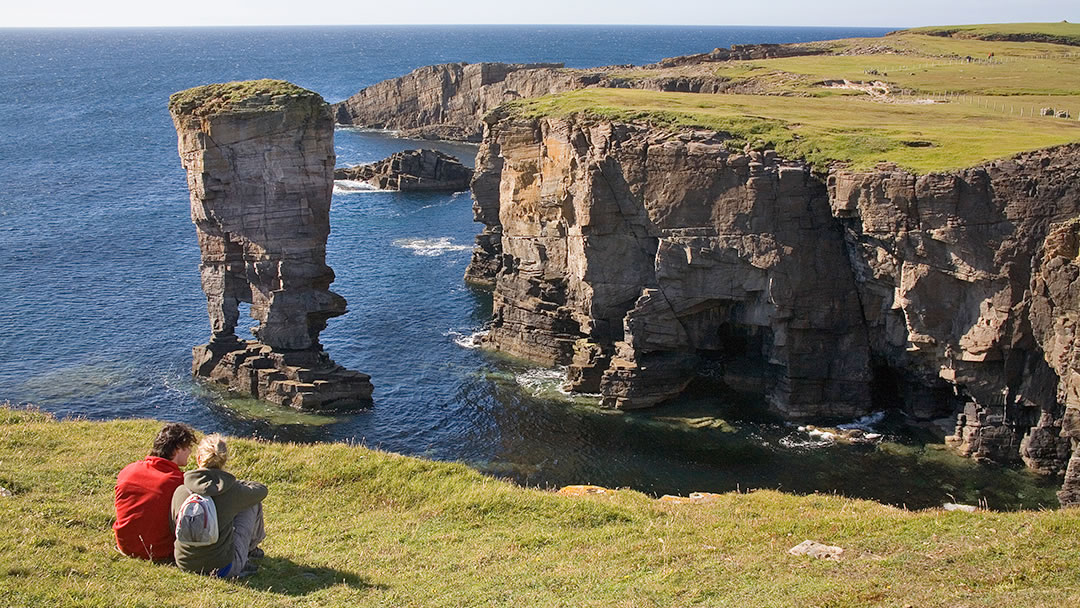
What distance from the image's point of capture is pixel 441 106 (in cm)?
15575

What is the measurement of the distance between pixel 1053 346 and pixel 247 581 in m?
36.0

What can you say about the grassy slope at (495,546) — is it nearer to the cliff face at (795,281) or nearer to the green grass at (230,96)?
the cliff face at (795,281)

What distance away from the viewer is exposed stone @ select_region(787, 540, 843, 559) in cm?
2073

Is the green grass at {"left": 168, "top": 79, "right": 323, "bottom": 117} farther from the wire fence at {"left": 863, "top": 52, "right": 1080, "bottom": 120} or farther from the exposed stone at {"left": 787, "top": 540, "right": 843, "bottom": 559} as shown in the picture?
the wire fence at {"left": 863, "top": 52, "right": 1080, "bottom": 120}

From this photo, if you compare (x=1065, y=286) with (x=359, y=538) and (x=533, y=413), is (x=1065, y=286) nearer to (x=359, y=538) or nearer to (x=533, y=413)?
(x=533, y=413)

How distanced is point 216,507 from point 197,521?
0.37m

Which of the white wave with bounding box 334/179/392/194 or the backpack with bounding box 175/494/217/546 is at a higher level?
the backpack with bounding box 175/494/217/546

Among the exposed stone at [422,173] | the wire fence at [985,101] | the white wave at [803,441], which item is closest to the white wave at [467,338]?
the white wave at [803,441]

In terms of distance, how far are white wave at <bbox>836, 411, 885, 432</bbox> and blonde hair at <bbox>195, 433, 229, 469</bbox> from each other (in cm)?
3837

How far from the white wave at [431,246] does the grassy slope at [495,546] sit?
192 feet

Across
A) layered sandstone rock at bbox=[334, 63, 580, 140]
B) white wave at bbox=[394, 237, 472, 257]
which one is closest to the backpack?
white wave at bbox=[394, 237, 472, 257]

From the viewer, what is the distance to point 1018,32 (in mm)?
140750

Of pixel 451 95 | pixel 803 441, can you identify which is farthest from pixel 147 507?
pixel 451 95

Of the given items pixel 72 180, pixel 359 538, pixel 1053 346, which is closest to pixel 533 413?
pixel 1053 346
